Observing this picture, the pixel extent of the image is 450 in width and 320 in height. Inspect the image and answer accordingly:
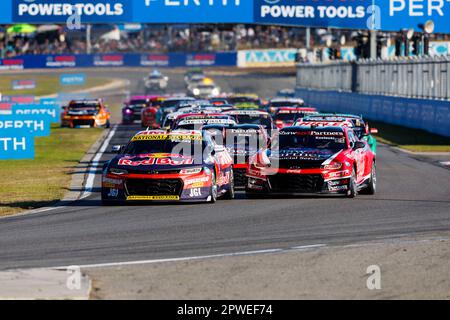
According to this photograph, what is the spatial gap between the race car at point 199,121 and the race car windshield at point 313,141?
337cm

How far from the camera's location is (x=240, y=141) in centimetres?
2217

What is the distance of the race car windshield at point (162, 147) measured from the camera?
19.2 meters

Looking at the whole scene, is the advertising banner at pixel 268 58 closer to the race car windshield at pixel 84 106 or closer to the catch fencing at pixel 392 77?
the catch fencing at pixel 392 77

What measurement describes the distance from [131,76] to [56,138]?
7881cm

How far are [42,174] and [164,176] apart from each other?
28.7ft

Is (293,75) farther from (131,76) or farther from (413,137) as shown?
(413,137)

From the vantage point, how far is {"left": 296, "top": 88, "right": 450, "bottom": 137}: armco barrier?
40.8 m

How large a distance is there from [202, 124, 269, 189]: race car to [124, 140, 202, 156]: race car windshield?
180 cm

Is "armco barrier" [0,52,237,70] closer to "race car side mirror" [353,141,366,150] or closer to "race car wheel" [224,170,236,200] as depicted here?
"race car wheel" [224,170,236,200]

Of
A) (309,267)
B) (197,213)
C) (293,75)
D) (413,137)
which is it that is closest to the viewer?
(309,267)

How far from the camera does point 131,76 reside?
399 feet

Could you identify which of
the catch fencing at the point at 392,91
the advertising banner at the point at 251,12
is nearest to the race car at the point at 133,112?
the advertising banner at the point at 251,12

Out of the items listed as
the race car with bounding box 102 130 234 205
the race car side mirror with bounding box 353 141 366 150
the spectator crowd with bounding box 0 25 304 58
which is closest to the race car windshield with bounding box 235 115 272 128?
the race car side mirror with bounding box 353 141 366 150
